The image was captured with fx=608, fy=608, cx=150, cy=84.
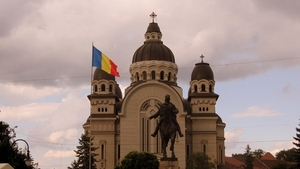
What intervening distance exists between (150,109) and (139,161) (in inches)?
465

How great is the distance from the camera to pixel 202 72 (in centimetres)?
Answer: 7912

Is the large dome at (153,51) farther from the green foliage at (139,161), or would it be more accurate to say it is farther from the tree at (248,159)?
the green foliage at (139,161)

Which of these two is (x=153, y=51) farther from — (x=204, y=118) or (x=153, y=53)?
(x=204, y=118)

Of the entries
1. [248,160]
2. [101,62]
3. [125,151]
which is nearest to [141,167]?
[125,151]

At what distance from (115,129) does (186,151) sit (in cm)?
921

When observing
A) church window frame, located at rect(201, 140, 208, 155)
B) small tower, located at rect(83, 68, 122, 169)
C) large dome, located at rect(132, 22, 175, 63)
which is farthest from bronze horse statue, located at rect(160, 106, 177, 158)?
large dome, located at rect(132, 22, 175, 63)

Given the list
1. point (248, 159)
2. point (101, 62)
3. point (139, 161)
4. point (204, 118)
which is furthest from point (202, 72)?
point (101, 62)

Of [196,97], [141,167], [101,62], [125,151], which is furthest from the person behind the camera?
[196,97]

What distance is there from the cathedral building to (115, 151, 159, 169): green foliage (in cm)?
686

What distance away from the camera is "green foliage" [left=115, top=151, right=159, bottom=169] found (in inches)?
2450

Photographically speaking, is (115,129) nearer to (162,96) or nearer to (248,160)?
(162,96)

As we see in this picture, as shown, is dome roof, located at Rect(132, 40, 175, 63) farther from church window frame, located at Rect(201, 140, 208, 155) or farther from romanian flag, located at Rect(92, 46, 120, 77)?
romanian flag, located at Rect(92, 46, 120, 77)

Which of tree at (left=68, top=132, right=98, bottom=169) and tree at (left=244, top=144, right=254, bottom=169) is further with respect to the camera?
tree at (left=244, top=144, right=254, bottom=169)

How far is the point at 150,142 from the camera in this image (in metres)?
72.1
